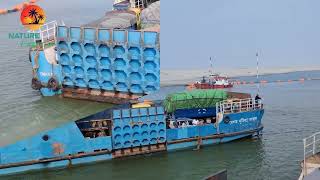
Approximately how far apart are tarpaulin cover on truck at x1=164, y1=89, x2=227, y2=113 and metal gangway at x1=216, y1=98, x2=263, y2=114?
796 mm

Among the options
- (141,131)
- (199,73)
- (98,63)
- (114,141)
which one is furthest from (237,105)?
(199,73)

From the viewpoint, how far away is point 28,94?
2984 cm

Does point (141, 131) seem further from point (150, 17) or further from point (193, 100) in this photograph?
point (150, 17)

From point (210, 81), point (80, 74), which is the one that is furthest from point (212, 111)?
point (210, 81)

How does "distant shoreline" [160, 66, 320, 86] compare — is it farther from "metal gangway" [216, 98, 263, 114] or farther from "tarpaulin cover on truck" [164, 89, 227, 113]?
"metal gangway" [216, 98, 263, 114]

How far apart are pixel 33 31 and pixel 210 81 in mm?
19776

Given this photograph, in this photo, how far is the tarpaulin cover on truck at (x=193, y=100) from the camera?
27.0 metres

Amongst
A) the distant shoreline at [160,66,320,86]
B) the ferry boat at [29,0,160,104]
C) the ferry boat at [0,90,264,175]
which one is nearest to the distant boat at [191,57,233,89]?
the distant shoreline at [160,66,320,86]

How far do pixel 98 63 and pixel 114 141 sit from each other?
420 cm

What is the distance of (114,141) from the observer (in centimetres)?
2347

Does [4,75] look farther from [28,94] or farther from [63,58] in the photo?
[63,58]

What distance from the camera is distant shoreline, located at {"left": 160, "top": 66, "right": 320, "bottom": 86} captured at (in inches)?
1793

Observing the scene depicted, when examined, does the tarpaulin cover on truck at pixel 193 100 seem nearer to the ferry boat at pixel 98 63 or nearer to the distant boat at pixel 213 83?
the ferry boat at pixel 98 63

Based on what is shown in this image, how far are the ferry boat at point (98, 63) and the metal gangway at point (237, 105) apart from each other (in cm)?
427
